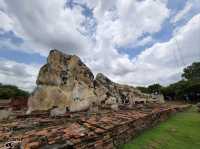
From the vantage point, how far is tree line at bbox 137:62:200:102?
37.6 m

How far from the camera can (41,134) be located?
2.79 meters

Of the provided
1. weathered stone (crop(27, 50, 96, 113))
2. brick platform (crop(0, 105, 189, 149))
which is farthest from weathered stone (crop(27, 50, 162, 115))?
brick platform (crop(0, 105, 189, 149))

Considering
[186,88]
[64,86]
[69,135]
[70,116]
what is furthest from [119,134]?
[186,88]

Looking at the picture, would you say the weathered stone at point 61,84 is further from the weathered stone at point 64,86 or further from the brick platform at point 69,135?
the brick platform at point 69,135

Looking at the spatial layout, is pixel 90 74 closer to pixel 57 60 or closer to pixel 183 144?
pixel 57 60

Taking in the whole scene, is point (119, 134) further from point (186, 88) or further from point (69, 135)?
point (186, 88)

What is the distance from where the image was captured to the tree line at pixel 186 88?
37.6 m

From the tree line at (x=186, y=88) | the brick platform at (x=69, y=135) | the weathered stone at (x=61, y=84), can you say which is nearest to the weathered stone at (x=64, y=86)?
the weathered stone at (x=61, y=84)

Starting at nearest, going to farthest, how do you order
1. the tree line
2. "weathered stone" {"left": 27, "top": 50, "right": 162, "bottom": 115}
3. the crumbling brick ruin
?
the crumbling brick ruin, "weathered stone" {"left": 27, "top": 50, "right": 162, "bottom": 115}, the tree line

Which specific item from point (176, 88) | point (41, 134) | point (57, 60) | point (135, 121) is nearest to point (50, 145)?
point (41, 134)

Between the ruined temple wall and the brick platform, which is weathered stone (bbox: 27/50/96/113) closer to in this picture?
the ruined temple wall

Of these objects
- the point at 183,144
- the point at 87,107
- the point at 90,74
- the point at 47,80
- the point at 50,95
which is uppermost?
the point at 90,74

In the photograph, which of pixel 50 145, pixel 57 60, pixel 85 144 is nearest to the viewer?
pixel 50 145

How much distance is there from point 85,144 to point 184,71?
52.5 m
